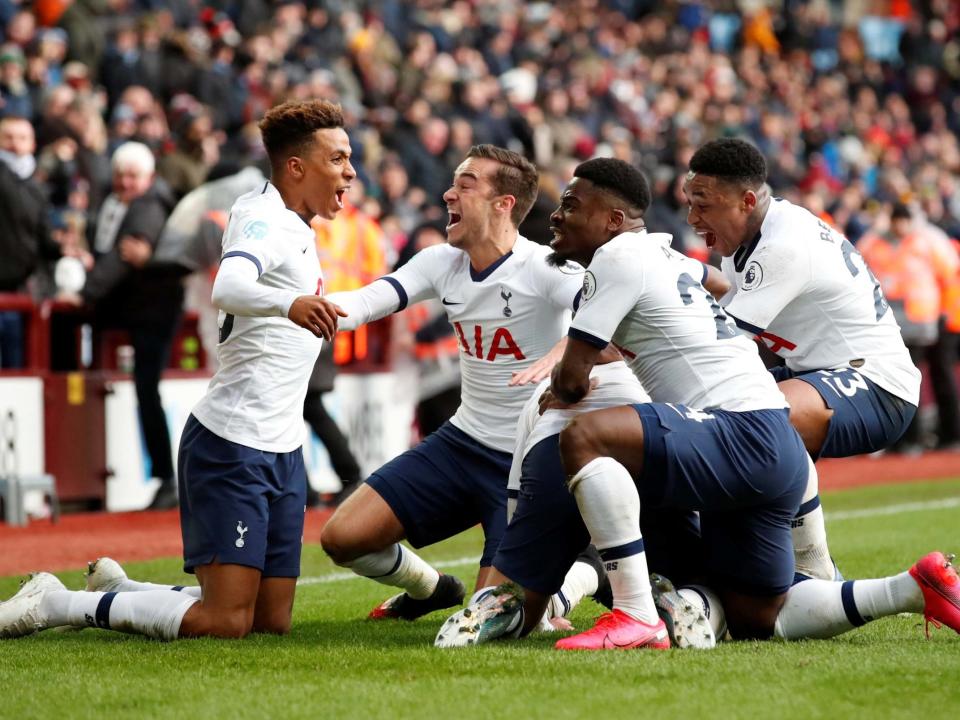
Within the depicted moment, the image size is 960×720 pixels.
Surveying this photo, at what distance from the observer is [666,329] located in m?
5.24

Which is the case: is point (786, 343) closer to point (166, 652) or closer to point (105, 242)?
point (166, 652)

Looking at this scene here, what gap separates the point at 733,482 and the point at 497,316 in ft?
4.51

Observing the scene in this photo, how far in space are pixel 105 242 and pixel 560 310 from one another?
587 centimetres

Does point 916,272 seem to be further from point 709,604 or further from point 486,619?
point 486,619

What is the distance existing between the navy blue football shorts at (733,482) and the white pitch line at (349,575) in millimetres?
2656

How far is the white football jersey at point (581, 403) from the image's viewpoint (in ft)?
17.9

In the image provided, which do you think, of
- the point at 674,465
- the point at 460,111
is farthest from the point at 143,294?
the point at 460,111

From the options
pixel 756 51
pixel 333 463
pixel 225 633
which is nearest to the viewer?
pixel 225 633

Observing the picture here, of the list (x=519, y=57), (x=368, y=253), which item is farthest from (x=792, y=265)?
(x=519, y=57)

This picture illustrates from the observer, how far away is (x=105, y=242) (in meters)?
11.2

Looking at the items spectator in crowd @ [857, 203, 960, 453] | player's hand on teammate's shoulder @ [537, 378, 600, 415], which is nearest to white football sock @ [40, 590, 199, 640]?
player's hand on teammate's shoulder @ [537, 378, 600, 415]

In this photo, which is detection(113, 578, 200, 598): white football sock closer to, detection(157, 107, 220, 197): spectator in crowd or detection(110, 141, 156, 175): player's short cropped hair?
detection(110, 141, 156, 175): player's short cropped hair

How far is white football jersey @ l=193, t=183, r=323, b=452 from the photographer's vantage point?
5.65 meters

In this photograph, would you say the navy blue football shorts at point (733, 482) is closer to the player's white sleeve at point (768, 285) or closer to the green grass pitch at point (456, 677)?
the green grass pitch at point (456, 677)
